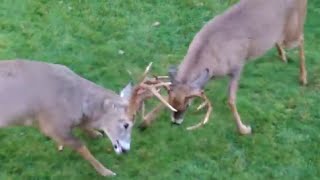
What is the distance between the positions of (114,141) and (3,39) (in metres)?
2.65

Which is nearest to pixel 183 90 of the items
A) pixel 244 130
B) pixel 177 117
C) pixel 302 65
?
pixel 177 117

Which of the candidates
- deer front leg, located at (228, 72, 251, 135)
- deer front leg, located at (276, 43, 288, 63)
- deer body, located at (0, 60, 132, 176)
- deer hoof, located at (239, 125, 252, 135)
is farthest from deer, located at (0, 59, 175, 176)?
deer front leg, located at (276, 43, 288, 63)

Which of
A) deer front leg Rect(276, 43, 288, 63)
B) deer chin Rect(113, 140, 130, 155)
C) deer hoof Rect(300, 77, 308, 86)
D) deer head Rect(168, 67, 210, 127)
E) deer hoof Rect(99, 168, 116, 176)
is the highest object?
deer head Rect(168, 67, 210, 127)

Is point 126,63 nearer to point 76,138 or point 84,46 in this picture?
point 84,46

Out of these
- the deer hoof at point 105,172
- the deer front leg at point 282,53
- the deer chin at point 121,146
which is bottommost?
the deer front leg at point 282,53

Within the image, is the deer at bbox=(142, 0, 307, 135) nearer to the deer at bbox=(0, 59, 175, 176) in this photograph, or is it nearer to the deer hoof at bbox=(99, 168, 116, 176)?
the deer at bbox=(0, 59, 175, 176)

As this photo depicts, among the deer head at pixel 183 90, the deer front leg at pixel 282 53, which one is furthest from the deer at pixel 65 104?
the deer front leg at pixel 282 53

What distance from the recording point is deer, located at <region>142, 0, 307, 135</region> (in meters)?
6.97

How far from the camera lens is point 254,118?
7.84m

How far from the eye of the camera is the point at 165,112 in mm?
7902

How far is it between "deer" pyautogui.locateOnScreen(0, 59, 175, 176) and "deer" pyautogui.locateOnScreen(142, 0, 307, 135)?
1.16 feet

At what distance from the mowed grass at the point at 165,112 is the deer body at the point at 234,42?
15.0 inches

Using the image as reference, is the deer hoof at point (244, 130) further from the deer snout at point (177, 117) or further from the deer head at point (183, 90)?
the deer head at point (183, 90)

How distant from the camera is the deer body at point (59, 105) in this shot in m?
6.71
